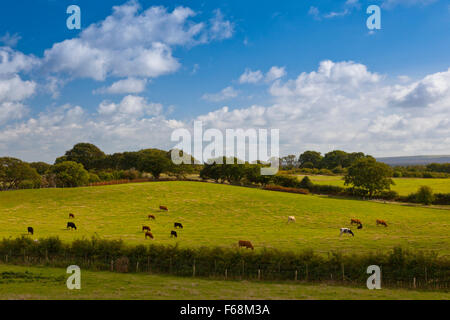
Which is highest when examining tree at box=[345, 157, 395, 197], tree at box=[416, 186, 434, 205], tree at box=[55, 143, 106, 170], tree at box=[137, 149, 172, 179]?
tree at box=[55, 143, 106, 170]

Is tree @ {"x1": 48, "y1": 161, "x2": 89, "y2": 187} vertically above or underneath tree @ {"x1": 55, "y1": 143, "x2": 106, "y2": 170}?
underneath

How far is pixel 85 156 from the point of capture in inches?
5669

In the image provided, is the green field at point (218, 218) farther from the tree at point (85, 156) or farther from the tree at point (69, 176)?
the tree at point (85, 156)

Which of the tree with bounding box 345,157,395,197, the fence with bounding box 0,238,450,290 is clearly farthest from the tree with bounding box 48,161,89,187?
the tree with bounding box 345,157,395,197

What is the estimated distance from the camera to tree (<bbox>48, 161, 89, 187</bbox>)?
8781 cm

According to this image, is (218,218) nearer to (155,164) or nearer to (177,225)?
(177,225)

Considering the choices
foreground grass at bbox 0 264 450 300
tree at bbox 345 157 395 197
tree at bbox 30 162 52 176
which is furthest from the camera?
tree at bbox 30 162 52 176

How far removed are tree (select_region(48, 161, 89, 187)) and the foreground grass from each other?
222 feet

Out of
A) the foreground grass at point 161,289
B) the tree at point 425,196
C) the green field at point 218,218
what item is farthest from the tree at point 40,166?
the tree at point 425,196

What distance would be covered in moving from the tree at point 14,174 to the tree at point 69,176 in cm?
856

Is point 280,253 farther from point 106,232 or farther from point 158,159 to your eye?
point 158,159

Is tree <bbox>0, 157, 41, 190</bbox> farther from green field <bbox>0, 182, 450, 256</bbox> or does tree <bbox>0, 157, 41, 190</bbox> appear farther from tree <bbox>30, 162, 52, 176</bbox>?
tree <bbox>30, 162, 52, 176</bbox>

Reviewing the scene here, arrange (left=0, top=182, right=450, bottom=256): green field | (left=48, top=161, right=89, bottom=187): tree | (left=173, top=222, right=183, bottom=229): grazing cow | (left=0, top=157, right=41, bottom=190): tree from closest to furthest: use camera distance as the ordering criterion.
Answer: (left=0, top=182, right=450, bottom=256): green field
(left=173, top=222, right=183, bottom=229): grazing cow
(left=48, top=161, right=89, bottom=187): tree
(left=0, top=157, right=41, bottom=190): tree
